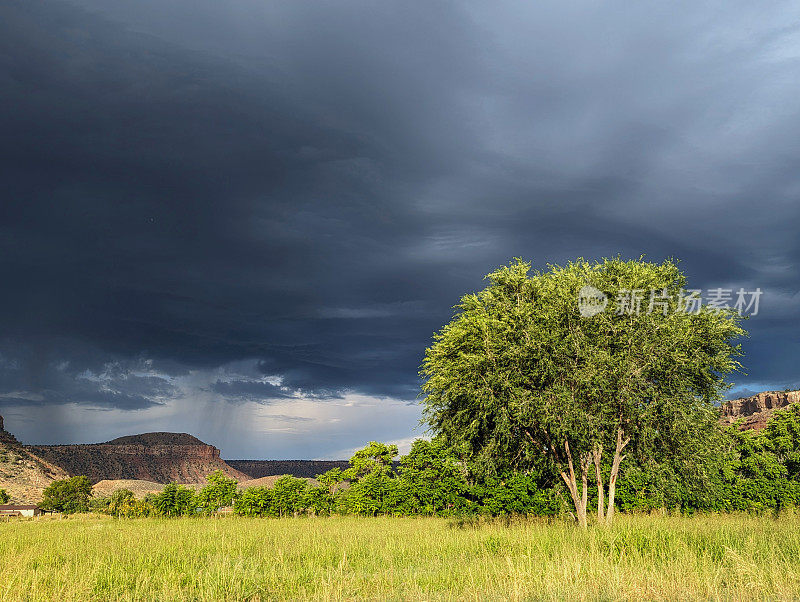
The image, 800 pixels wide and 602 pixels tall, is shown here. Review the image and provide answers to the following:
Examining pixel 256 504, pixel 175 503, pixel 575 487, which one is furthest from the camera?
pixel 175 503

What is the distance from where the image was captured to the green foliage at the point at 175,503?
42.0 m

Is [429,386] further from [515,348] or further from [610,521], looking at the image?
[610,521]

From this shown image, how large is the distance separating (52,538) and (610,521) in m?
23.5

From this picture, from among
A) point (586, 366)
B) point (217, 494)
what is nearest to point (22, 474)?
point (217, 494)

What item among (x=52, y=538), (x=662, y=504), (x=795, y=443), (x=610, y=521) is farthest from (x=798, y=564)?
(x=795, y=443)

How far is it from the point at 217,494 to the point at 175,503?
3.00 meters

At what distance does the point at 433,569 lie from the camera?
47.0ft

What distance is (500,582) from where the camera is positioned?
1150cm

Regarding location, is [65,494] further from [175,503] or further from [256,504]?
[256,504]
